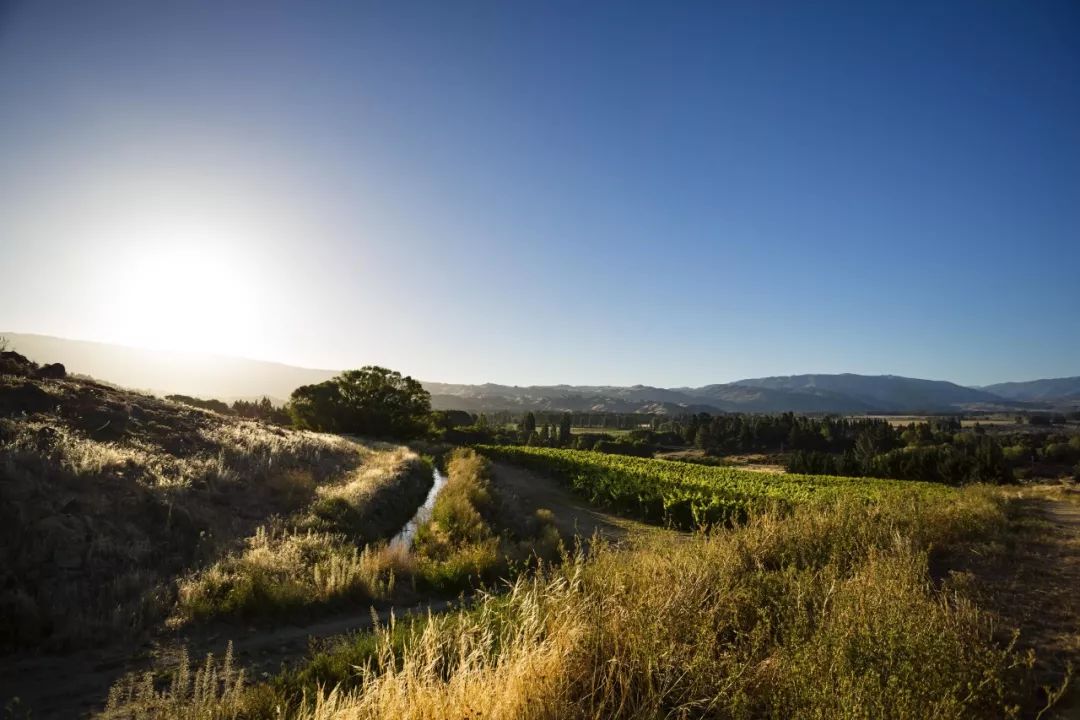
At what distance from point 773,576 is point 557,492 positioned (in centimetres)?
2911

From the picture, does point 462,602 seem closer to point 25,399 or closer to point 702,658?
point 702,658

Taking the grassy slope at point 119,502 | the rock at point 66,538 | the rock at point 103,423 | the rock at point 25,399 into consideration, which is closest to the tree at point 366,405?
the grassy slope at point 119,502

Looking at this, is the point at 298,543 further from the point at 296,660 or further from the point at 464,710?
the point at 464,710

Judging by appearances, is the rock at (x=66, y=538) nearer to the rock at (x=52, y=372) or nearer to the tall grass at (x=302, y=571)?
the tall grass at (x=302, y=571)

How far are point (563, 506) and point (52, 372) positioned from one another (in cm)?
2441

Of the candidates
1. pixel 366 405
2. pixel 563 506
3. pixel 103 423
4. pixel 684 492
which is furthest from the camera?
pixel 366 405

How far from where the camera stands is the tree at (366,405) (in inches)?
2161

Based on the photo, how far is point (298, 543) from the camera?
12.5 m

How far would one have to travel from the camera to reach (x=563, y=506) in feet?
97.8

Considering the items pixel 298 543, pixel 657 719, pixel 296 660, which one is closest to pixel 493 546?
pixel 298 543

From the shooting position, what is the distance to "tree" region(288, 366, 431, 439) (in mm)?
54891

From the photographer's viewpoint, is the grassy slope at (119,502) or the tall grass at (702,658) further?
the grassy slope at (119,502)

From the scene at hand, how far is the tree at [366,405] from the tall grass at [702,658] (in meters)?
51.2

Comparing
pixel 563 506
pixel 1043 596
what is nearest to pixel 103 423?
pixel 563 506
